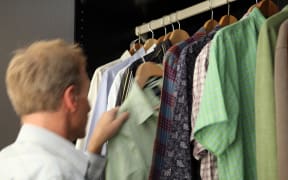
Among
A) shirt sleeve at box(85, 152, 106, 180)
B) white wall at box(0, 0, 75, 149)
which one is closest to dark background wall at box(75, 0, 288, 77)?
white wall at box(0, 0, 75, 149)

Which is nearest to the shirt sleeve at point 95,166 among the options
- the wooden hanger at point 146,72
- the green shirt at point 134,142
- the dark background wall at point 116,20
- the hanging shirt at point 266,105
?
the green shirt at point 134,142

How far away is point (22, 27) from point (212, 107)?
0.94m

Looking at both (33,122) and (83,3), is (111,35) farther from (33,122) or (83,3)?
(33,122)

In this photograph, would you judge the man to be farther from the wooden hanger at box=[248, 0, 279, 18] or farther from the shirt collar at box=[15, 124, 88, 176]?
the wooden hanger at box=[248, 0, 279, 18]

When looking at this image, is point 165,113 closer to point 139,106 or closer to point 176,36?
point 139,106

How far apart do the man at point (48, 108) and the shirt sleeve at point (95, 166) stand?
4.7 inches

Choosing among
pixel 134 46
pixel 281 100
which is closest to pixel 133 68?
pixel 134 46

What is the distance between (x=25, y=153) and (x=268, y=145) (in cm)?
45

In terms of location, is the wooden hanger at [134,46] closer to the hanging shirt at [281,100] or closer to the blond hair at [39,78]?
the blond hair at [39,78]

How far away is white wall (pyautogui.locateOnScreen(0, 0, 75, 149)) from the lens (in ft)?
5.43

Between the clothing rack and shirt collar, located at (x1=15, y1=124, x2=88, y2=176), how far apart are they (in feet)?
2.23

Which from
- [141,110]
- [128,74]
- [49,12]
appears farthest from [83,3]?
[141,110]

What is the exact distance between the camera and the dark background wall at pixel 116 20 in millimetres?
1625

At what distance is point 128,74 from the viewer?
4.62 feet
